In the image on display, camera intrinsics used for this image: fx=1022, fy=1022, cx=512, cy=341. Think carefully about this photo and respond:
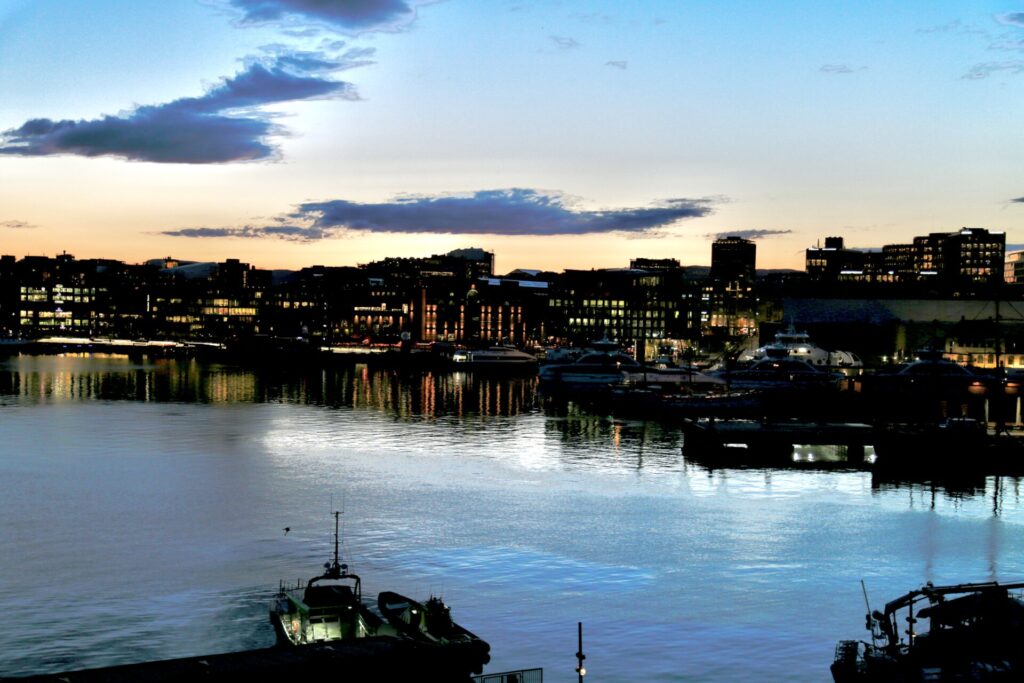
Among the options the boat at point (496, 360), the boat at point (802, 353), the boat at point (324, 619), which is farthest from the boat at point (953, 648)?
the boat at point (496, 360)

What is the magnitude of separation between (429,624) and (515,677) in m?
1.94

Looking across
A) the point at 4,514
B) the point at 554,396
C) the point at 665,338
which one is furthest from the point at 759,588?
the point at 665,338

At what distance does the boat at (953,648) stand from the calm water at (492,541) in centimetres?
137

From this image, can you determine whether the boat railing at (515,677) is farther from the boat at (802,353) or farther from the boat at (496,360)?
the boat at (496,360)

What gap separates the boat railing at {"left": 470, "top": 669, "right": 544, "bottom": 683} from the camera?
14298 mm

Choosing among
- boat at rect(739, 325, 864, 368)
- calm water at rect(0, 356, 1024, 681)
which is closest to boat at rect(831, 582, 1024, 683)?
calm water at rect(0, 356, 1024, 681)

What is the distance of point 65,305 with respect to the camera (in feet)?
650

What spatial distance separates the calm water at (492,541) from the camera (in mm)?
17516

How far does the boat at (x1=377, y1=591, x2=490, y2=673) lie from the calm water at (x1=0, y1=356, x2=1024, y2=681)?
5.03 feet

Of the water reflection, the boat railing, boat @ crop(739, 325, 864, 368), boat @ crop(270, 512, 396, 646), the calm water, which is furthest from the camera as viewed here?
boat @ crop(739, 325, 864, 368)

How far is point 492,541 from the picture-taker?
24.7 metres

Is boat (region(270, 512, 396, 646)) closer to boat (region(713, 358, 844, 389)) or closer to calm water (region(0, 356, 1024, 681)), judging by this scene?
calm water (region(0, 356, 1024, 681))

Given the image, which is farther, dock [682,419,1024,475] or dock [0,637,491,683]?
dock [682,419,1024,475]

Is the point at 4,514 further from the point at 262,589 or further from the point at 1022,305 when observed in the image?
the point at 1022,305
